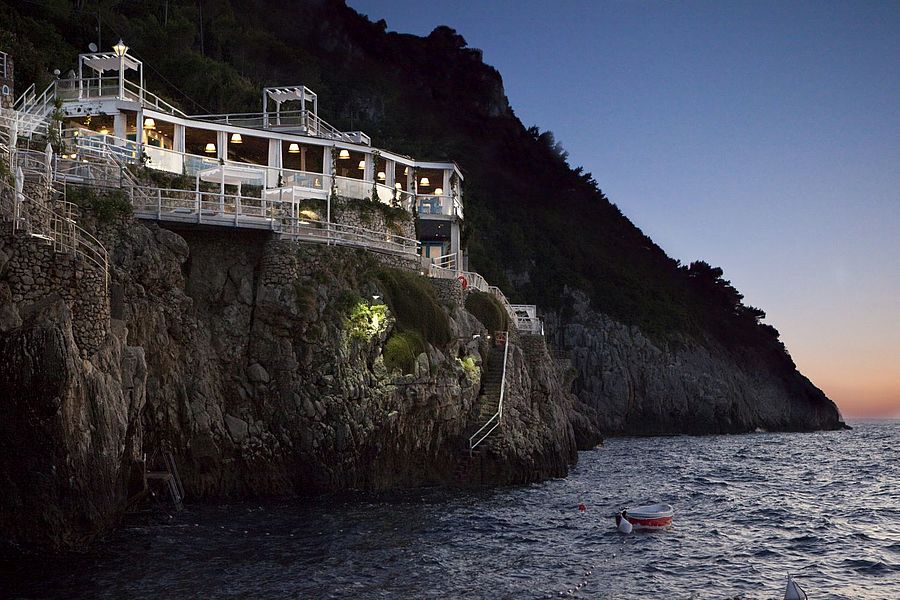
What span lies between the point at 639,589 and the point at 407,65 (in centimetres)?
14579

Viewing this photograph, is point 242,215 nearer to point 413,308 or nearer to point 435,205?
point 413,308

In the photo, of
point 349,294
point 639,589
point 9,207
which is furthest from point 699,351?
point 9,207

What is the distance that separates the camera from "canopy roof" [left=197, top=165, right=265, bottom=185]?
40938 millimetres

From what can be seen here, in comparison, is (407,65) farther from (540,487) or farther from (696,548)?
(696,548)

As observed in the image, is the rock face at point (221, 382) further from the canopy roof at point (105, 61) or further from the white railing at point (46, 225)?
the canopy roof at point (105, 61)

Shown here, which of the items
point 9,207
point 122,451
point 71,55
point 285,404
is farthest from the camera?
point 71,55

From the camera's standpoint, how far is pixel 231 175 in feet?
140

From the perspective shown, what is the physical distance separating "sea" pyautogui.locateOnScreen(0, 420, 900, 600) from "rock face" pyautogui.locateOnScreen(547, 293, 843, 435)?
159ft

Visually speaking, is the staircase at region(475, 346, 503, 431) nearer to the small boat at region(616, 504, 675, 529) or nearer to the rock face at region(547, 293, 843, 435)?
the small boat at region(616, 504, 675, 529)

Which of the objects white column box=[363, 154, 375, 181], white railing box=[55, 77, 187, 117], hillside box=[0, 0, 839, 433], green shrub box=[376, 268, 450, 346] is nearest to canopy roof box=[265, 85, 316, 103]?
white column box=[363, 154, 375, 181]

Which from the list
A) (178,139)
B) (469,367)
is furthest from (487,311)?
(178,139)

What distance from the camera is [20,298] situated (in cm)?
2392

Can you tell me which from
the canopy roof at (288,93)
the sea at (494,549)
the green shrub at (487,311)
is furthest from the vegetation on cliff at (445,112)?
the sea at (494,549)

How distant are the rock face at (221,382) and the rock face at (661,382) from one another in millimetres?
50568
